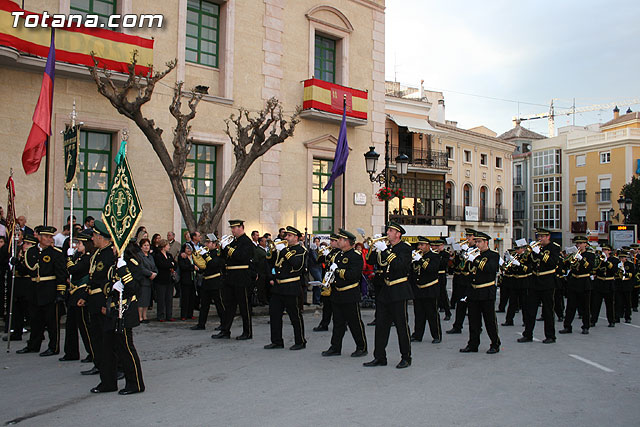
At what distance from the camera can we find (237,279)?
1020 centimetres

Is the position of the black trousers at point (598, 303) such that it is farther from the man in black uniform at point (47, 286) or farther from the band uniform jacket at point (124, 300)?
the man in black uniform at point (47, 286)

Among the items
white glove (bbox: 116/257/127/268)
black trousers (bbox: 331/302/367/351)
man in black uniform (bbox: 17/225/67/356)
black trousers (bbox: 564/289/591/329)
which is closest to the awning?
black trousers (bbox: 564/289/591/329)

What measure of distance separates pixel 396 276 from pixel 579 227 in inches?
2045

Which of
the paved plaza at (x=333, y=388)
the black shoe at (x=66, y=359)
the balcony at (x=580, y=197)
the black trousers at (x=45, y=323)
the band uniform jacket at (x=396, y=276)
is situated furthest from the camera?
the balcony at (x=580, y=197)

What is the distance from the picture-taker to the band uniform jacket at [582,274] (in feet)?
38.8

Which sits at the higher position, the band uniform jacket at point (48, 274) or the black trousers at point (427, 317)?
the band uniform jacket at point (48, 274)

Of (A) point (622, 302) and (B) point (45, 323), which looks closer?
(B) point (45, 323)

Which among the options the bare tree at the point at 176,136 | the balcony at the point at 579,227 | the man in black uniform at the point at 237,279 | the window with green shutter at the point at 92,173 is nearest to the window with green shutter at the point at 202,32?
the bare tree at the point at 176,136

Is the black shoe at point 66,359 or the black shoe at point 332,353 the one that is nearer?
the black shoe at point 66,359

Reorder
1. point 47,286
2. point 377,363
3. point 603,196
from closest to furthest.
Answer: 1. point 377,363
2. point 47,286
3. point 603,196

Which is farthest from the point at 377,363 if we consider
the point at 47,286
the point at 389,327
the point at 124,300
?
the point at 47,286

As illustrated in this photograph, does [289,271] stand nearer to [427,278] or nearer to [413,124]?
[427,278]

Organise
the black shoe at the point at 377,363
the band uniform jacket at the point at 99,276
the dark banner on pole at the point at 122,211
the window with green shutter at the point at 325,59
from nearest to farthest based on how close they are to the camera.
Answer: the dark banner on pole at the point at 122,211
the band uniform jacket at the point at 99,276
the black shoe at the point at 377,363
the window with green shutter at the point at 325,59

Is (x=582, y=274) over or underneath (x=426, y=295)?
over
